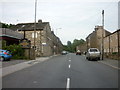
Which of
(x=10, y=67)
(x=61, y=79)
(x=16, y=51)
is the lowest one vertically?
(x=10, y=67)

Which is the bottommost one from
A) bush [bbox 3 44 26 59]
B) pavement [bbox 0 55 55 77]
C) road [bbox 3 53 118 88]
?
pavement [bbox 0 55 55 77]

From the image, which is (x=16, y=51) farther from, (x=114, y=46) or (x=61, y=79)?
(x=114, y=46)

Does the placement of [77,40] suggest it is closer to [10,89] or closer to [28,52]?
[28,52]

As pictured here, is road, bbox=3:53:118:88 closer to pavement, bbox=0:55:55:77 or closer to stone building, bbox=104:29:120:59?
pavement, bbox=0:55:55:77

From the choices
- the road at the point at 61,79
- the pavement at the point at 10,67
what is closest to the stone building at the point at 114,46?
the pavement at the point at 10,67

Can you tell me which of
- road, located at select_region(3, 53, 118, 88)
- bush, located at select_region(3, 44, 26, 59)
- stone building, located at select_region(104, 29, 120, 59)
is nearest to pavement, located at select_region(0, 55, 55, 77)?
road, located at select_region(3, 53, 118, 88)

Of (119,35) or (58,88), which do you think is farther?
(119,35)

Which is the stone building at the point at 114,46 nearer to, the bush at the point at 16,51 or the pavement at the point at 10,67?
the bush at the point at 16,51

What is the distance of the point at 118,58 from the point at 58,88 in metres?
22.1

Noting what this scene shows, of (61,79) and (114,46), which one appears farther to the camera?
(114,46)

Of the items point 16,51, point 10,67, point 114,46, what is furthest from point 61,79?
point 114,46

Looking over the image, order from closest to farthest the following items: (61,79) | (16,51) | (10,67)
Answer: (61,79)
(10,67)
(16,51)

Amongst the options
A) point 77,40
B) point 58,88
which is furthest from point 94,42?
point 77,40

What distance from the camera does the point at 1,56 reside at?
23344 millimetres
